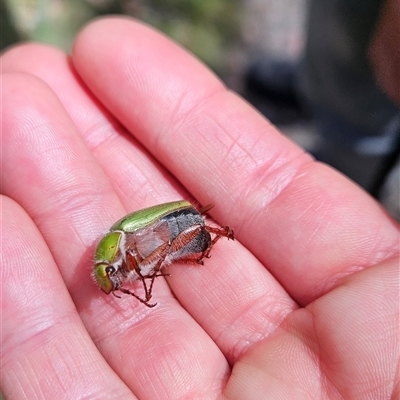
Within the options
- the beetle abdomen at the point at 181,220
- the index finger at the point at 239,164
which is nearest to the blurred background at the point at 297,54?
the index finger at the point at 239,164

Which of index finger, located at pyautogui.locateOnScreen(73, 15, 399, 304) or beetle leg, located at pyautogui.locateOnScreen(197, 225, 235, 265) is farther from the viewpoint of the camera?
beetle leg, located at pyautogui.locateOnScreen(197, 225, 235, 265)

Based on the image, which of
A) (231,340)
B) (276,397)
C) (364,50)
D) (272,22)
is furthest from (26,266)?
(272,22)

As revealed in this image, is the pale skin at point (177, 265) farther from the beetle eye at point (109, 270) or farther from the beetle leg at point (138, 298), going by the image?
the beetle eye at point (109, 270)

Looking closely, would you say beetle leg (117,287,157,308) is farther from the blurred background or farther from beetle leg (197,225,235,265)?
the blurred background

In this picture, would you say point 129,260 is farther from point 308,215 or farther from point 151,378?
point 308,215

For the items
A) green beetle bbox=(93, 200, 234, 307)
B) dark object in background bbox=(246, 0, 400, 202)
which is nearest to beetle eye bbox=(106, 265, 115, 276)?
green beetle bbox=(93, 200, 234, 307)

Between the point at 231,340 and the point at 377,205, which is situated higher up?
the point at 377,205

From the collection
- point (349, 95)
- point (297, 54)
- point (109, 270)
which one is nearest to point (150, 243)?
point (109, 270)
